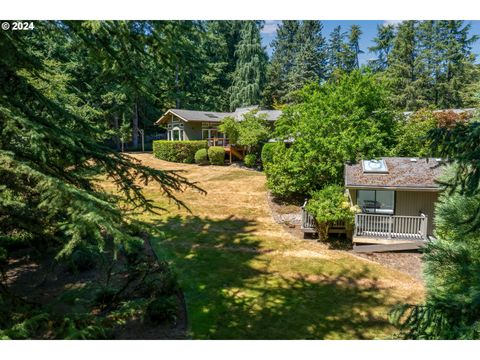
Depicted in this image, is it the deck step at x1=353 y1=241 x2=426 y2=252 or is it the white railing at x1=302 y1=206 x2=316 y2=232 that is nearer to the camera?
the deck step at x1=353 y1=241 x2=426 y2=252

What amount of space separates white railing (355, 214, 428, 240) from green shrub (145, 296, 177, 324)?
26.2 ft

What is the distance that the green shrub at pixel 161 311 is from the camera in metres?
7.34

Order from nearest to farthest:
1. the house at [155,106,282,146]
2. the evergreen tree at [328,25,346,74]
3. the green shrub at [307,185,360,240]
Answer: the green shrub at [307,185,360,240] < the house at [155,106,282,146] < the evergreen tree at [328,25,346,74]

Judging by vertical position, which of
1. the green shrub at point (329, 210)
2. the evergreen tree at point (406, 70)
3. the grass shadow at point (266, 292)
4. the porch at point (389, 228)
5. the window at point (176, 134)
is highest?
the evergreen tree at point (406, 70)

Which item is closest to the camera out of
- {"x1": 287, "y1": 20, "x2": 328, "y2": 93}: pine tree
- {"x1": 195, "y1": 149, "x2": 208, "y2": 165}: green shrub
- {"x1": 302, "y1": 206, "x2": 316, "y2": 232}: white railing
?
{"x1": 302, "y1": 206, "x2": 316, "y2": 232}: white railing

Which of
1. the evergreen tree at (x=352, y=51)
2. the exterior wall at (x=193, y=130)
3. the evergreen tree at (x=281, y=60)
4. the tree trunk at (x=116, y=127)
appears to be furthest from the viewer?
the evergreen tree at (x=281, y=60)

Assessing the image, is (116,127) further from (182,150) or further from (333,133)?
(333,133)

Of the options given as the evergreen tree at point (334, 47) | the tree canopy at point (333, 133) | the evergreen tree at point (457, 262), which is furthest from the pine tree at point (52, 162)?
the evergreen tree at point (334, 47)

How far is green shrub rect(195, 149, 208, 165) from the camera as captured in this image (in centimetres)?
2761

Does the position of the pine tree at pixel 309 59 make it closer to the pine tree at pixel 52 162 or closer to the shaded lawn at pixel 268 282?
the shaded lawn at pixel 268 282

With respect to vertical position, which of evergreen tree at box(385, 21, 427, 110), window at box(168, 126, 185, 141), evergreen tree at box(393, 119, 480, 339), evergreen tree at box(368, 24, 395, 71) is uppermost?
evergreen tree at box(368, 24, 395, 71)

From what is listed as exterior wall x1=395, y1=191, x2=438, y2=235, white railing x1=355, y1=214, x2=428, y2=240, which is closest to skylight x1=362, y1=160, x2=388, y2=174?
exterior wall x1=395, y1=191, x2=438, y2=235

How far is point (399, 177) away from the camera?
42.7ft

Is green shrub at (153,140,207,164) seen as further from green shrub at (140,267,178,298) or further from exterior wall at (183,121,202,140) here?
green shrub at (140,267,178,298)
